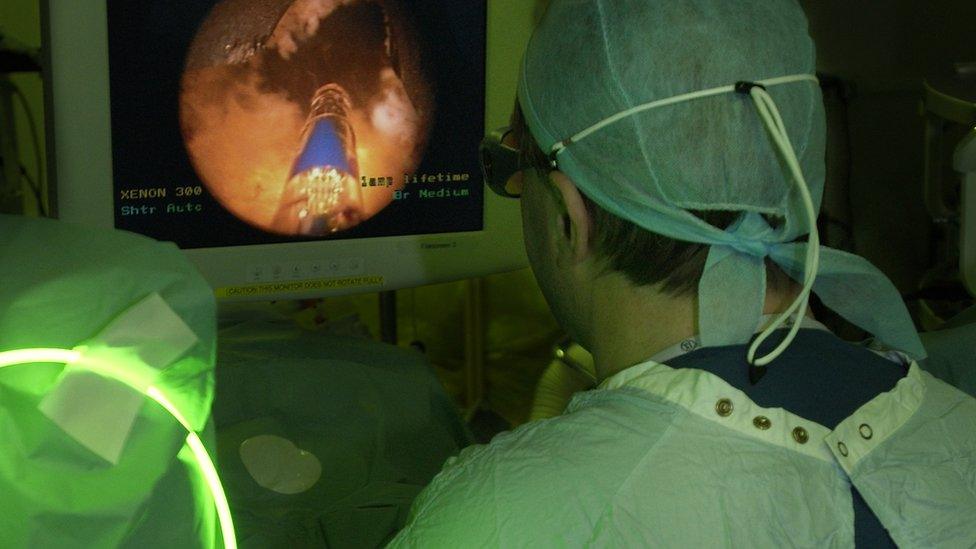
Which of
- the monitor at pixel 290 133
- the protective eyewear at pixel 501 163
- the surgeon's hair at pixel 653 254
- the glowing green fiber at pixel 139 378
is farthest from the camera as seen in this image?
the monitor at pixel 290 133

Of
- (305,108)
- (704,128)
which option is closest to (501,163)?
(704,128)

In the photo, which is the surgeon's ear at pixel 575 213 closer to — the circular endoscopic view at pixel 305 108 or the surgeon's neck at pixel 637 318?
the surgeon's neck at pixel 637 318

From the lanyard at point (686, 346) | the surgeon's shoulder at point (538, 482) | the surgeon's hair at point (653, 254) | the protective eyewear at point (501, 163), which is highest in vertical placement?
the protective eyewear at point (501, 163)

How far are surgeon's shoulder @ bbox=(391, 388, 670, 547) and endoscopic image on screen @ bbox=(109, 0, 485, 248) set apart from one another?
54 centimetres

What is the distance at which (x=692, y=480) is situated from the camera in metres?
0.70

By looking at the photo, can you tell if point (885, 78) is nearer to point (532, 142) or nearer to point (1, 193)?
point (532, 142)

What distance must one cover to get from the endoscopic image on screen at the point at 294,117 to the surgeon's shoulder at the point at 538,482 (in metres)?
0.54

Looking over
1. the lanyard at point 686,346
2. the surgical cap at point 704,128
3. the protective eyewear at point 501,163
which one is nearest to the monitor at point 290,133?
the protective eyewear at point 501,163

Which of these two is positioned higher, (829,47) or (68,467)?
(829,47)

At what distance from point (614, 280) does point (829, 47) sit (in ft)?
3.87

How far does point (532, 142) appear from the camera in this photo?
0.87 meters

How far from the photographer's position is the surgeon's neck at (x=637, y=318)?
81cm

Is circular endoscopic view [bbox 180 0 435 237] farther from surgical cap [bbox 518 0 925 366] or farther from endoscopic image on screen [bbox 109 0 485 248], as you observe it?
surgical cap [bbox 518 0 925 366]

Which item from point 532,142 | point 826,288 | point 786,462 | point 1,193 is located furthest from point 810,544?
point 1,193
